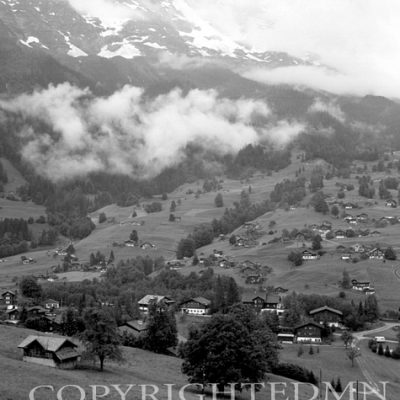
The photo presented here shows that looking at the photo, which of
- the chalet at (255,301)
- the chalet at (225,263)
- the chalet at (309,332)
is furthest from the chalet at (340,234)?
the chalet at (309,332)

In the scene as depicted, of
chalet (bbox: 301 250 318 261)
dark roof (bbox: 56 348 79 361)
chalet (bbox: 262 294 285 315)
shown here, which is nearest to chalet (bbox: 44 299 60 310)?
chalet (bbox: 262 294 285 315)

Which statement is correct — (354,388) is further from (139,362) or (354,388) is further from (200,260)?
(200,260)

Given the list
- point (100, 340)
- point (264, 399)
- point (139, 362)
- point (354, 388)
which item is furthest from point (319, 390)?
point (100, 340)

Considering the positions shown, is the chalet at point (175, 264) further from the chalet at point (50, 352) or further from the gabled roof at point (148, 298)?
the chalet at point (50, 352)

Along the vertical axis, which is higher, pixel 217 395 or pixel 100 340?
pixel 100 340

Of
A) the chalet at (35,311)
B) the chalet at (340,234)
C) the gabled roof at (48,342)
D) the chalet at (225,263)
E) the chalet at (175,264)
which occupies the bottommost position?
the chalet at (175,264)

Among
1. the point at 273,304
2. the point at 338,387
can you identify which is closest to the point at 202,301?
the point at 273,304
